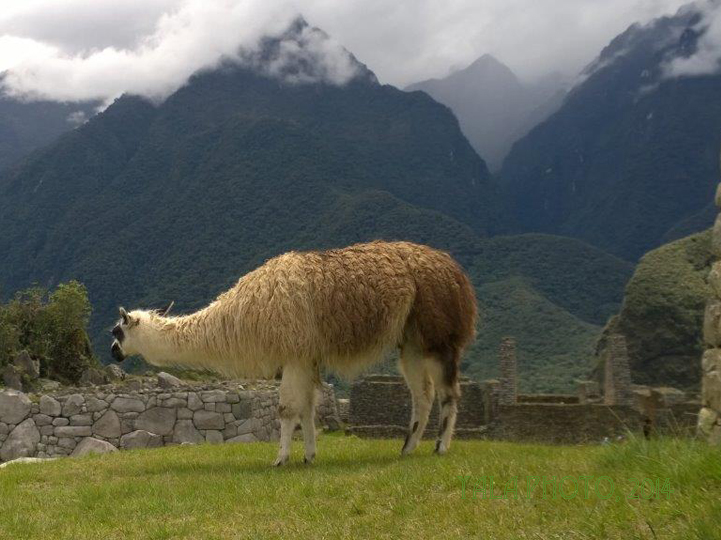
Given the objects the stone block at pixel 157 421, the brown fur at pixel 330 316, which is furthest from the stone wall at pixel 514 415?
the brown fur at pixel 330 316

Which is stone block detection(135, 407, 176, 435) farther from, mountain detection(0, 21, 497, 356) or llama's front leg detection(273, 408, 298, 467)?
mountain detection(0, 21, 497, 356)

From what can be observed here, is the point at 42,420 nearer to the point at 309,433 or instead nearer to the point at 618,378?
the point at 309,433

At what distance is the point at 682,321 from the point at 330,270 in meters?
25.8

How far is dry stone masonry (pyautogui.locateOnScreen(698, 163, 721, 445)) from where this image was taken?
5.79 m

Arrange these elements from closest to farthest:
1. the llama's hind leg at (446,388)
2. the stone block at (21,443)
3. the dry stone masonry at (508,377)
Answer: the llama's hind leg at (446,388), the stone block at (21,443), the dry stone masonry at (508,377)

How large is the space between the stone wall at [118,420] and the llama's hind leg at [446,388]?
697 cm

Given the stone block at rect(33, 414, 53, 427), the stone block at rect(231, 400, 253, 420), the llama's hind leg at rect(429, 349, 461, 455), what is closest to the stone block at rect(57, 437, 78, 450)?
the stone block at rect(33, 414, 53, 427)

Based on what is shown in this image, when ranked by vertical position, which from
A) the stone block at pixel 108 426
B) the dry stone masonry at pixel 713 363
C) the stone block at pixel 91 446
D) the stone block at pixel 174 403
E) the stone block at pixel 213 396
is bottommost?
the stone block at pixel 91 446

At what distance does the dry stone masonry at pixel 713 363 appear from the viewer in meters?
5.79

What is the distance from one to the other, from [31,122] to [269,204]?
4434 cm

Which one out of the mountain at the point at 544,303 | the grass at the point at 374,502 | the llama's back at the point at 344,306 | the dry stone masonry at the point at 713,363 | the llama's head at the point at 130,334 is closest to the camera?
the grass at the point at 374,502

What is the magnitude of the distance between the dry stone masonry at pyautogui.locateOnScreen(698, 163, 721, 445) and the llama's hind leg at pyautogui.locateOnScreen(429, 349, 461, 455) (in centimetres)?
330

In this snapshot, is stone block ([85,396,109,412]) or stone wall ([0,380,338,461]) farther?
stone block ([85,396,109,412])

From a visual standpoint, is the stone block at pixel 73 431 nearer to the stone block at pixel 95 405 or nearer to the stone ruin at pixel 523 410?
the stone block at pixel 95 405
